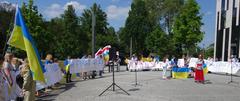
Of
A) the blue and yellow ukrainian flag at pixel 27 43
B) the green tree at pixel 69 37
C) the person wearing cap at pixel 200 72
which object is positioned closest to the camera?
the blue and yellow ukrainian flag at pixel 27 43

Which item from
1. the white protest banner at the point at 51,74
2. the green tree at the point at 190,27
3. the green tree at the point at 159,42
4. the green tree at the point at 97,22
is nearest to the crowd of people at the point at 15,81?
the white protest banner at the point at 51,74

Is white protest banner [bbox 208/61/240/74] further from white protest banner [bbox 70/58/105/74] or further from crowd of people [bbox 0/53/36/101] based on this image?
crowd of people [bbox 0/53/36/101]

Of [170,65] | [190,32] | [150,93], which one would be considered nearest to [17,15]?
[150,93]

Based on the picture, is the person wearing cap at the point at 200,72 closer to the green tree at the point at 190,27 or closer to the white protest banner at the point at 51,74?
the white protest banner at the point at 51,74

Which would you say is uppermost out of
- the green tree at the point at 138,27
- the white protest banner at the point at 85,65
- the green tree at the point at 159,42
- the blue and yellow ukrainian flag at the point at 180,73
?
the green tree at the point at 138,27

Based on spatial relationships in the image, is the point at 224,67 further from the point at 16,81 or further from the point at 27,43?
the point at 27,43

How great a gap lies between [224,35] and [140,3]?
31.2 meters

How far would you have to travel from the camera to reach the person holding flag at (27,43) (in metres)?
9.33

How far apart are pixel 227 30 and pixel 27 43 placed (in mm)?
52541

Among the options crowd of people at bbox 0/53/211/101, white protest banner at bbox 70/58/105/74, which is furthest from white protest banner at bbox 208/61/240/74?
crowd of people at bbox 0/53/211/101

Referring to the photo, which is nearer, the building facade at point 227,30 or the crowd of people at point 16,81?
the crowd of people at point 16,81

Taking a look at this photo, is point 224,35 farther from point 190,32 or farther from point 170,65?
point 170,65

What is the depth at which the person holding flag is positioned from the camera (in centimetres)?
933

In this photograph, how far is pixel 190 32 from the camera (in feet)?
181
